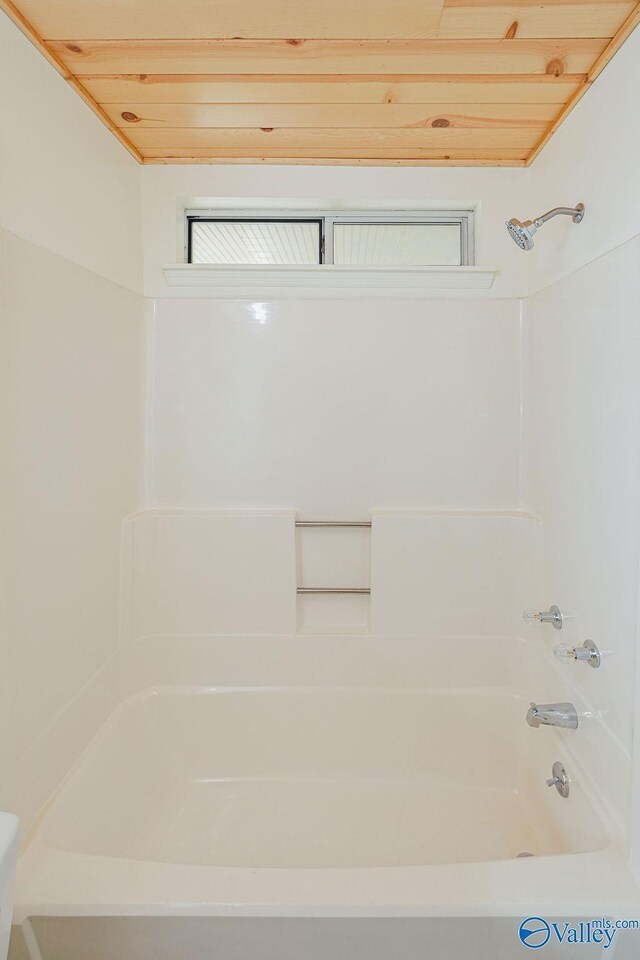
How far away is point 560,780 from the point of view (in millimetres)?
1428

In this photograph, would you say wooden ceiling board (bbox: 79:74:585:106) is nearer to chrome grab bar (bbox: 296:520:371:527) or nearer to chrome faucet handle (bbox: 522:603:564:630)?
chrome grab bar (bbox: 296:520:371:527)

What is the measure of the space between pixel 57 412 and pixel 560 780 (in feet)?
5.15

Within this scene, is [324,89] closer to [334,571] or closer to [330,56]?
[330,56]

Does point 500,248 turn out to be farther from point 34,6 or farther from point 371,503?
point 34,6

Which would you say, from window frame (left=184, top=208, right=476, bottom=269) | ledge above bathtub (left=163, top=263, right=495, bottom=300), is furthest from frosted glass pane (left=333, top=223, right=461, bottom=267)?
ledge above bathtub (left=163, top=263, right=495, bottom=300)

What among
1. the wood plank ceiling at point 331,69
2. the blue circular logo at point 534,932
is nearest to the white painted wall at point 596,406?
the wood plank ceiling at point 331,69

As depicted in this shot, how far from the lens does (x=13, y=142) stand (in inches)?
47.3

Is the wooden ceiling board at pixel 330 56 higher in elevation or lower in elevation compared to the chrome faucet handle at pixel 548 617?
higher

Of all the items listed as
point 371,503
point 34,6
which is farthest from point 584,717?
point 34,6

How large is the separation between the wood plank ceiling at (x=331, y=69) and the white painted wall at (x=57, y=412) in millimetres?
150

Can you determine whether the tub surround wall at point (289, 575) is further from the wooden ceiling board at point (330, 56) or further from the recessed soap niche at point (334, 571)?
the wooden ceiling board at point (330, 56)

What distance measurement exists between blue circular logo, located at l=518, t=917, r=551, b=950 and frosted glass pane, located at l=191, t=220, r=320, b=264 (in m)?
1.98

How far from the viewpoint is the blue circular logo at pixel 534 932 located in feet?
3.36

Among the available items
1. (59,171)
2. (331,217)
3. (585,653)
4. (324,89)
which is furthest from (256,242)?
(585,653)
